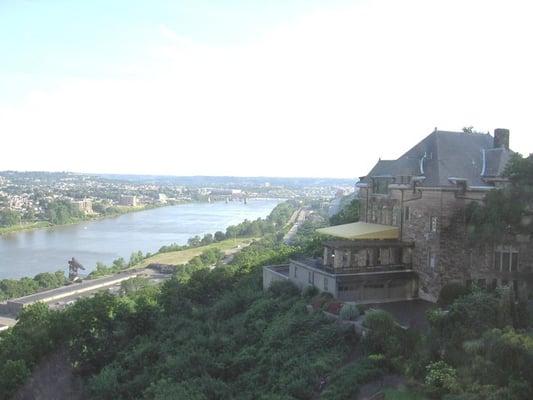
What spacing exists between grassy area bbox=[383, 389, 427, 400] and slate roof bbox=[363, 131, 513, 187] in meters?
8.97

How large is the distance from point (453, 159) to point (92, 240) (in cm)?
7760

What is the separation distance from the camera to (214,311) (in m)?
22.2

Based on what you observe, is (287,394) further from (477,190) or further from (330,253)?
(477,190)

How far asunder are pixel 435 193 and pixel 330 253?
4.46 meters

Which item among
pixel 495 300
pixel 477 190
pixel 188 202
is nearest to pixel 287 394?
pixel 495 300

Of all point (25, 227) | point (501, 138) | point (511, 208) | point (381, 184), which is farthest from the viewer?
point (25, 227)

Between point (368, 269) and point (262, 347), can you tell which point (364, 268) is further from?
point (262, 347)

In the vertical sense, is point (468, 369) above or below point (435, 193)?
below

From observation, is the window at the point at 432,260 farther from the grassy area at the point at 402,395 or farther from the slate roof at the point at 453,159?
the grassy area at the point at 402,395

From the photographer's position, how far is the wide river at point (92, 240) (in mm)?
65562

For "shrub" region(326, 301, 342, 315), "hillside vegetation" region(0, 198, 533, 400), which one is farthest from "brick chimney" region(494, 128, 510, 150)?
"shrub" region(326, 301, 342, 315)

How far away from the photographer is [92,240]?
87000 millimetres

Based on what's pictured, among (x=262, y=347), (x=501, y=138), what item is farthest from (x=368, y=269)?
(x=501, y=138)

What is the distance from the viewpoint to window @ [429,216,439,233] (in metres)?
18.0
